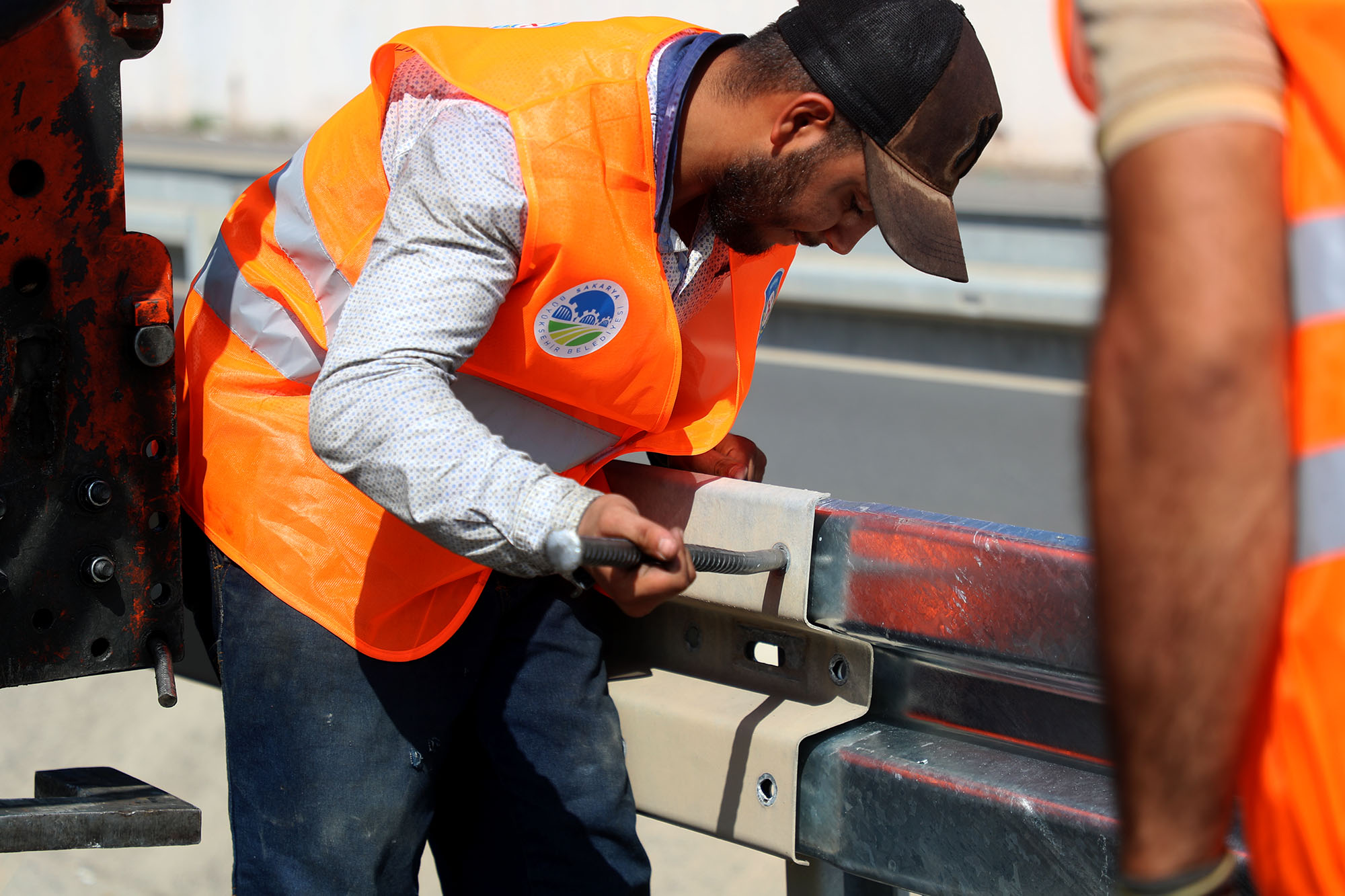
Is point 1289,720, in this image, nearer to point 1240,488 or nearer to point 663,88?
point 1240,488

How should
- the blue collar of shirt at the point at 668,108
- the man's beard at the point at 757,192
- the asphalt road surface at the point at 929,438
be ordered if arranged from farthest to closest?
the asphalt road surface at the point at 929,438, the man's beard at the point at 757,192, the blue collar of shirt at the point at 668,108

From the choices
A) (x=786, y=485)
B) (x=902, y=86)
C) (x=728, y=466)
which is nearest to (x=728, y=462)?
(x=728, y=466)

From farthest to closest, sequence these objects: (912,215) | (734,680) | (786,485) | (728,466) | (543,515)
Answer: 1. (786,485)
2. (728,466)
3. (734,680)
4. (912,215)
5. (543,515)

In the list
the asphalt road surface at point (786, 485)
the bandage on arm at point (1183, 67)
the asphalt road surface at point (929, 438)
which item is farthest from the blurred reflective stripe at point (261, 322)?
the asphalt road surface at point (929, 438)

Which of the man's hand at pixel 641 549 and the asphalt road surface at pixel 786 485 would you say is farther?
the asphalt road surface at pixel 786 485

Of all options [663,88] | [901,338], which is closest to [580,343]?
[663,88]

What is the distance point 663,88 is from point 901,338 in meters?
3.93

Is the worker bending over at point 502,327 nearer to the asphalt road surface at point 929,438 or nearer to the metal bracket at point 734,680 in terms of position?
the metal bracket at point 734,680

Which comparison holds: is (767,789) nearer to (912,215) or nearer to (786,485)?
(912,215)

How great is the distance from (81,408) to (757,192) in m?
1.06

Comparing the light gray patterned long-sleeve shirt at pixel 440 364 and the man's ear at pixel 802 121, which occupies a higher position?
the man's ear at pixel 802 121

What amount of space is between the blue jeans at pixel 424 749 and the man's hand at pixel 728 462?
1.11ft

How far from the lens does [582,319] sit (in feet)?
6.11

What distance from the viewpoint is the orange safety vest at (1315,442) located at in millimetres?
917
